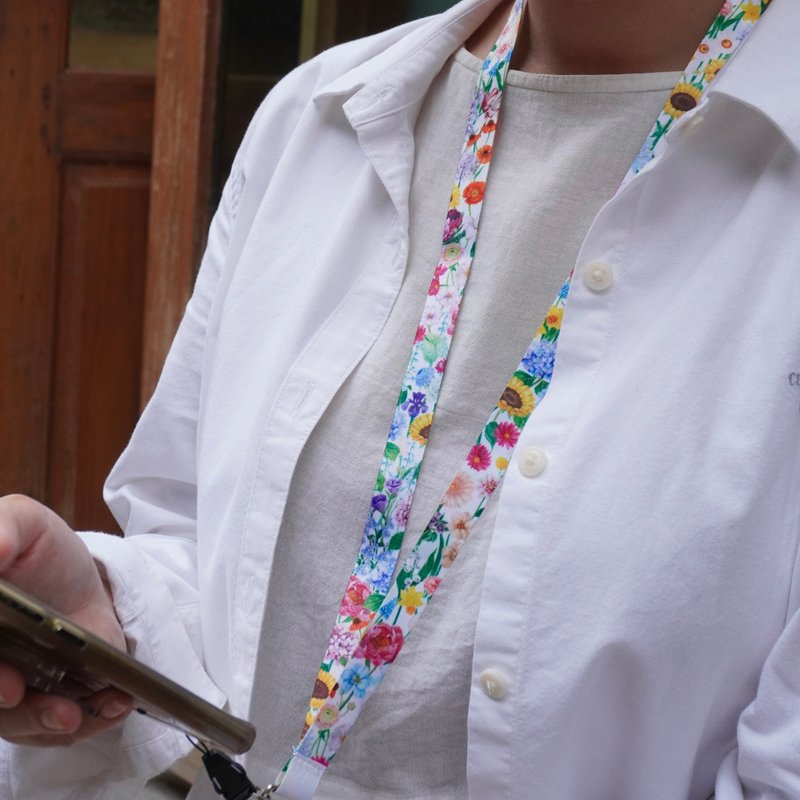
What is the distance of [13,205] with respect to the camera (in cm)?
272

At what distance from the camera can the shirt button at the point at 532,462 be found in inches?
37.6

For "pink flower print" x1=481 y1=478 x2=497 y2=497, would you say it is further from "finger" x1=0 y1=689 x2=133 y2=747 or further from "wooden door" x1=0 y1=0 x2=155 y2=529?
"wooden door" x1=0 y1=0 x2=155 y2=529

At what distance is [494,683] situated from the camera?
3.11 ft

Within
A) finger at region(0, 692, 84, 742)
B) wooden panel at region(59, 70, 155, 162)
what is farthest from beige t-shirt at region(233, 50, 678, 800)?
wooden panel at region(59, 70, 155, 162)

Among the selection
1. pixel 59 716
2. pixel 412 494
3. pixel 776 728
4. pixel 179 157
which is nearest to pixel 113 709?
pixel 59 716

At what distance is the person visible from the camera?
0.91 metres

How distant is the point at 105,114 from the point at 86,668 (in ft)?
6.98

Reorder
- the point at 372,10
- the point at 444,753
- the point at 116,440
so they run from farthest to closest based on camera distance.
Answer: the point at 116,440
the point at 372,10
the point at 444,753

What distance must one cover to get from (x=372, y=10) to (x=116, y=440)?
3.88 feet

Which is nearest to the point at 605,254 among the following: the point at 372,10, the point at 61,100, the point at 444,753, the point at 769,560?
the point at 769,560

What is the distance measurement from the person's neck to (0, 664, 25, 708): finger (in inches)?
28.2

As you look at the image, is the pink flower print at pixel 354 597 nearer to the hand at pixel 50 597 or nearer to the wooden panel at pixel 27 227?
the hand at pixel 50 597

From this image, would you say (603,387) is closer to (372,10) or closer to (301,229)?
(301,229)

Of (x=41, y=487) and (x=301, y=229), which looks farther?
(x=41, y=487)
